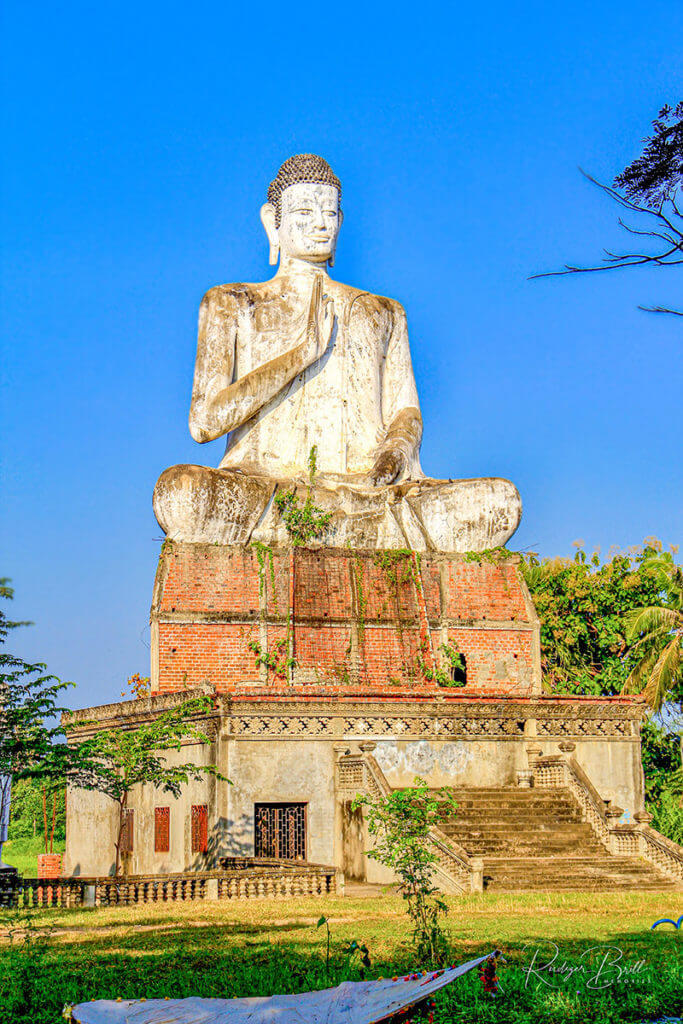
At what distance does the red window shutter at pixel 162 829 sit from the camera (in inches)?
692

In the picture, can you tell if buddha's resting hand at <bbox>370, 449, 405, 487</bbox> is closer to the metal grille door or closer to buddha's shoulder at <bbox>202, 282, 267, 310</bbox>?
buddha's shoulder at <bbox>202, 282, 267, 310</bbox>

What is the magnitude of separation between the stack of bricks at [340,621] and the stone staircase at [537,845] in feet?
8.19

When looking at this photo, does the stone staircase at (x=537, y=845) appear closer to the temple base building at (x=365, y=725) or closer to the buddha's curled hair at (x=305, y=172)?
the temple base building at (x=365, y=725)

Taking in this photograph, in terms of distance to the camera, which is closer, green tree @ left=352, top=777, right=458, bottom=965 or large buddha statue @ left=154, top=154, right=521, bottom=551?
green tree @ left=352, top=777, right=458, bottom=965

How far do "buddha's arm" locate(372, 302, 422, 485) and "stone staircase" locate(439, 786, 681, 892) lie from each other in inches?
290

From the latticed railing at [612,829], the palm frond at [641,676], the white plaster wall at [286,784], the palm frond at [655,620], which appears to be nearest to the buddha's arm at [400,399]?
the palm frond at [655,620]

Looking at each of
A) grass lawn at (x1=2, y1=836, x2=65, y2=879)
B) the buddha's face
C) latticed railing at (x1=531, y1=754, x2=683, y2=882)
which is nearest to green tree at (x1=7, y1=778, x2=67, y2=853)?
grass lawn at (x1=2, y1=836, x2=65, y2=879)

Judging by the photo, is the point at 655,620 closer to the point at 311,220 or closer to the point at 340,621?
the point at 340,621

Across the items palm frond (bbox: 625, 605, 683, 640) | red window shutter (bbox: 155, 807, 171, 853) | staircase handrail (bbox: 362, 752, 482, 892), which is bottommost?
staircase handrail (bbox: 362, 752, 482, 892)

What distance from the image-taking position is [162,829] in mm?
17781

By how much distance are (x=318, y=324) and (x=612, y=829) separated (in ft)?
34.9

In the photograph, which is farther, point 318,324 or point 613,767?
point 318,324

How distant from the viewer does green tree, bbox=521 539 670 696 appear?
91.4 feet

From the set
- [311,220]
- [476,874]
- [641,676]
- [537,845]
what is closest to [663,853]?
[537,845]
